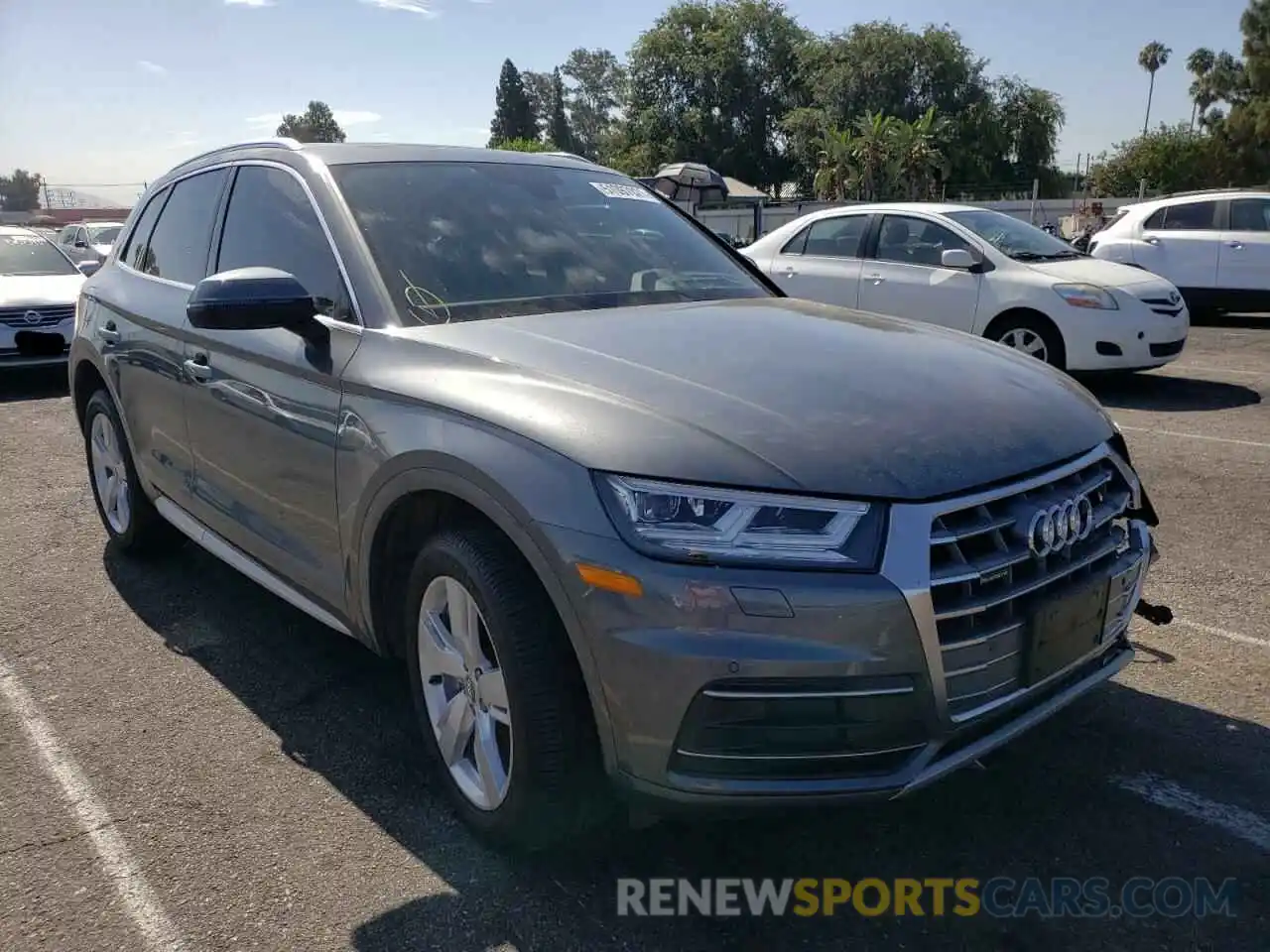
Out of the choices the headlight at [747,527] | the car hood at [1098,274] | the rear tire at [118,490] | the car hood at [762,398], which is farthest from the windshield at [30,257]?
the headlight at [747,527]

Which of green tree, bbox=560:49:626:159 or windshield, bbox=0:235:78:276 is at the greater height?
green tree, bbox=560:49:626:159

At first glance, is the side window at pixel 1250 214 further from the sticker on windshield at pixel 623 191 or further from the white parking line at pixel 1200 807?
the white parking line at pixel 1200 807

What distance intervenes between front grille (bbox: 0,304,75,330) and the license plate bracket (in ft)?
32.9

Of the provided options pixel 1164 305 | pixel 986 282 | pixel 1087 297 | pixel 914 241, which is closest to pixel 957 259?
pixel 986 282

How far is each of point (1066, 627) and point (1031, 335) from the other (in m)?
6.78

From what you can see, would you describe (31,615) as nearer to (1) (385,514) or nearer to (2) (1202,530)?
(1) (385,514)

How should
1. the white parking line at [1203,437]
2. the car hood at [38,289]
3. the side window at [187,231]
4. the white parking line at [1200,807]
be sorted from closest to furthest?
the white parking line at [1200,807] < the side window at [187,231] < the white parking line at [1203,437] < the car hood at [38,289]

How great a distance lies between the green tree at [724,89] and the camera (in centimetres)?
6047

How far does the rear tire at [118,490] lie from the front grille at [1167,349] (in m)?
7.26

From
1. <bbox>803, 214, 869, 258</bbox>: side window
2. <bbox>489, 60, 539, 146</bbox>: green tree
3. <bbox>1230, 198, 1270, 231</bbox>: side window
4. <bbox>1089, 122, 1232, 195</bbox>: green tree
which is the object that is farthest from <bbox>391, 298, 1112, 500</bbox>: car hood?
<bbox>489, 60, 539, 146</bbox>: green tree

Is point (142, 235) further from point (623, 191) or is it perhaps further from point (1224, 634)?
point (1224, 634)

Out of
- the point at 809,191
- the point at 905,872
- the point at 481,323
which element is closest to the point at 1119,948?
the point at 905,872

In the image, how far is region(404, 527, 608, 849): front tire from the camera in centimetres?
226

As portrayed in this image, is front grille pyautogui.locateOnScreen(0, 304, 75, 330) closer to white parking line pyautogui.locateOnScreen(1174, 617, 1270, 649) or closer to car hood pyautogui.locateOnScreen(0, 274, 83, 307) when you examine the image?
car hood pyautogui.locateOnScreen(0, 274, 83, 307)
